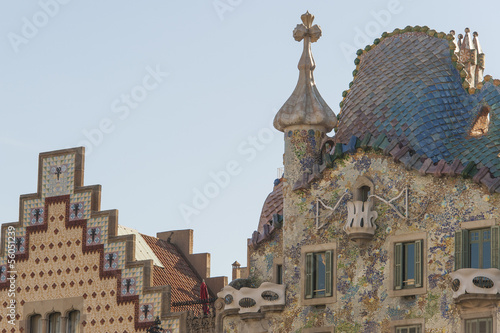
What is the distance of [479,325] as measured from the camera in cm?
3944

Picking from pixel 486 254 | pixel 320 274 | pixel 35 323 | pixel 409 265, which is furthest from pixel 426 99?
pixel 35 323

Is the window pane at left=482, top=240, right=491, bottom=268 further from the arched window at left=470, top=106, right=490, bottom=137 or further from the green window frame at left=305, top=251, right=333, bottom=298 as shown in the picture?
the green window frame at left=305, top=251, right=333, bottom=298

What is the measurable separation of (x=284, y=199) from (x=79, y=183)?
7.85 meters

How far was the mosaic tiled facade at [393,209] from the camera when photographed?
131 feet

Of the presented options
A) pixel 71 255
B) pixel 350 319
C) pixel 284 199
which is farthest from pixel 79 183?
pixel 350 319

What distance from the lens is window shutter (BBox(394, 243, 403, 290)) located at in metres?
41.0

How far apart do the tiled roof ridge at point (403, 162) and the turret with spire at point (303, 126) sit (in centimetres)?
34

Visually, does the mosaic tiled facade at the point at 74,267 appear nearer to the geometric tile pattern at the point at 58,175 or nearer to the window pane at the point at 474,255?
the geometric tile pattern at the point at 58,175

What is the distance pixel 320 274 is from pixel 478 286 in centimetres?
529

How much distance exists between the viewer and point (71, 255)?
157 feet

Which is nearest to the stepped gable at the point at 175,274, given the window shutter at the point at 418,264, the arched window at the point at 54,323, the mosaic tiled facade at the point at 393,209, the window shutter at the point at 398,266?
the arched window at the point at 54,323

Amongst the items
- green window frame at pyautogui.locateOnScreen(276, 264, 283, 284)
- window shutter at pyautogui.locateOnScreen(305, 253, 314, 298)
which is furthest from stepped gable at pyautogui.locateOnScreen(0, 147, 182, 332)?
window shutter at pyautogui.locateOnScreen(305, 253, 314, 298)

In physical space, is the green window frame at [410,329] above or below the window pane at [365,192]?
below

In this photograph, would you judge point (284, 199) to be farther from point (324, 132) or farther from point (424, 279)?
point (424, 279)
